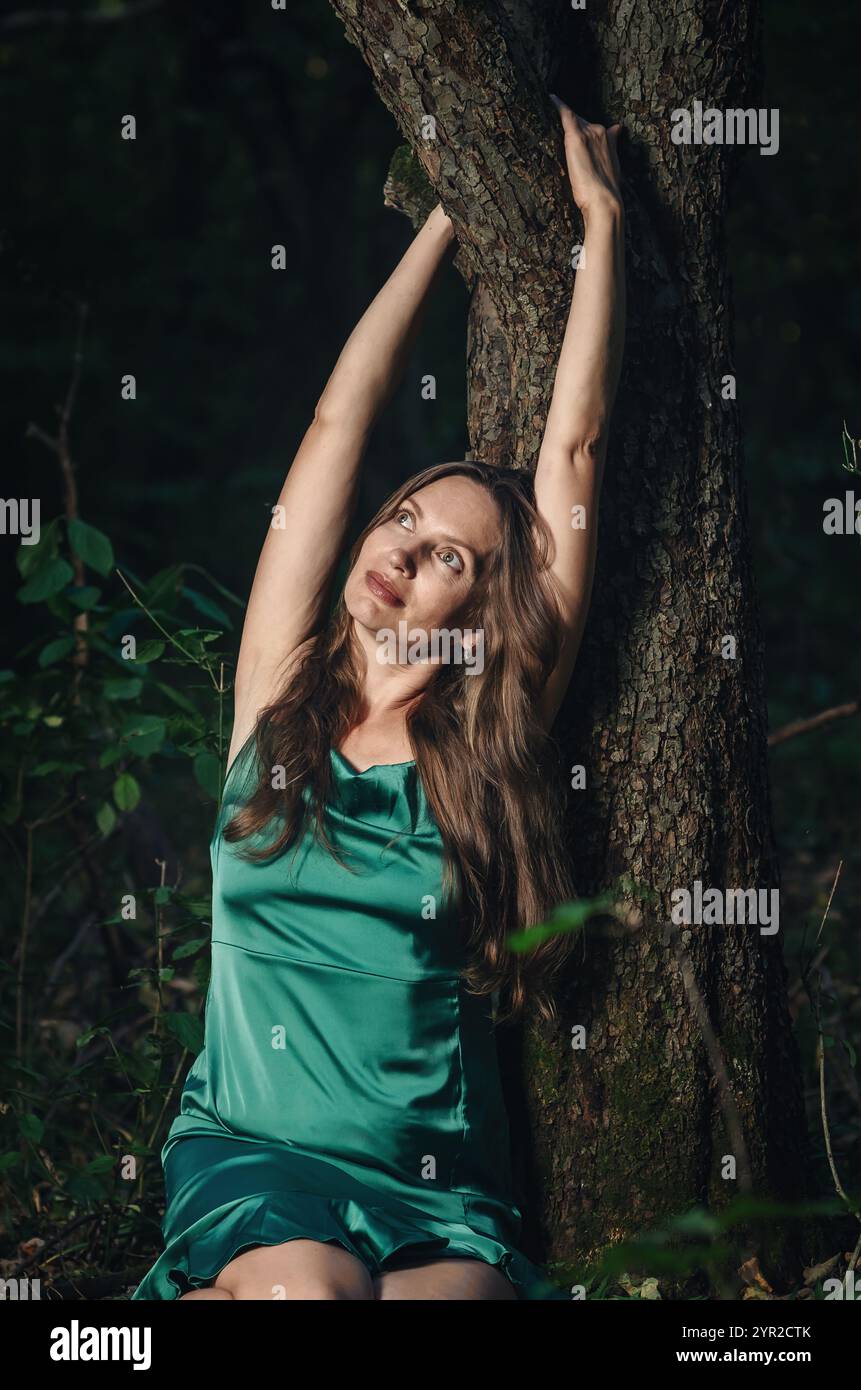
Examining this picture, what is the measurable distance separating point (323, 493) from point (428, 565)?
1.03ft

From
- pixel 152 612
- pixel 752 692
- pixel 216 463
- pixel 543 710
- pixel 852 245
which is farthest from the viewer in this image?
pixel 216 463

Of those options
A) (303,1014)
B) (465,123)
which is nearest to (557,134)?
(465,123)

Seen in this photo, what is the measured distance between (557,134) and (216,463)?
25.3 feet

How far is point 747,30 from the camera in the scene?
2.45 meters

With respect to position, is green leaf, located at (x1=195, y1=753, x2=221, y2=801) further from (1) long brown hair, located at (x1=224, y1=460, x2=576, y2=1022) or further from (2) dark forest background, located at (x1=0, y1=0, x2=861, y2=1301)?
(2) dark forest background, located at (x1=0, y1=0, x2=861, y2=1301)

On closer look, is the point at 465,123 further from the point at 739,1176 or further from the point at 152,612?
the point at 739,1176

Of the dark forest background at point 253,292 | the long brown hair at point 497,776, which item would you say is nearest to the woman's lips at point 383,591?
the long brown hair at point 497,776

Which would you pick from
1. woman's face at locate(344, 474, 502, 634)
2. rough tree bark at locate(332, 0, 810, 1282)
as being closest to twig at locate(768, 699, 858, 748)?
rough tree bark at locate(332, 0, 810, 1282)

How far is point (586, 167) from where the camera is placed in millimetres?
2322

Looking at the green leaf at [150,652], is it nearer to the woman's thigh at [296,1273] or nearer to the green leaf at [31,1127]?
the green leaf at [31,1127]

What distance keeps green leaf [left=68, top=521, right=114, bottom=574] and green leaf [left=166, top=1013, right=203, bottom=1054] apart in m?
1.00

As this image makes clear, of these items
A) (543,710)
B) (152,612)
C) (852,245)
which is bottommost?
(543,710)

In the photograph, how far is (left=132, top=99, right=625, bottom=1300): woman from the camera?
2252 millimetres

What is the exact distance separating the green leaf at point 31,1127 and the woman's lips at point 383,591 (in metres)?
1.32
